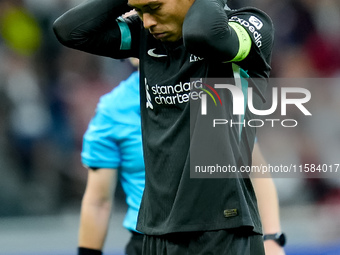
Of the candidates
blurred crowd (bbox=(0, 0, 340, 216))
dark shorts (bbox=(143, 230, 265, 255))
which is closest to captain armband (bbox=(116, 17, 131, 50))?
dark shorts (bbox=(143, 230, 265, 255))

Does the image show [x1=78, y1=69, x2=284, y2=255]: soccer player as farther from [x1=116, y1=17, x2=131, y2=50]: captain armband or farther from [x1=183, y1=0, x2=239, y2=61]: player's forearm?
[x1=183, y1=0, x2=239, y2=61]: player's forearm

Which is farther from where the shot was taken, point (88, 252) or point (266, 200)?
point (88, 252)

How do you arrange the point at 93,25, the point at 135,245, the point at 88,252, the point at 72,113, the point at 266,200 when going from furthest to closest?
the point at 72,113
the point at 88,252
the point at 135,245
the point at 266,200
the point at 93,25

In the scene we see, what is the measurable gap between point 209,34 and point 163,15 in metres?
0.19

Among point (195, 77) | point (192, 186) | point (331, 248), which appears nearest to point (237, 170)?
point (192, 186)

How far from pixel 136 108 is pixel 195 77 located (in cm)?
118

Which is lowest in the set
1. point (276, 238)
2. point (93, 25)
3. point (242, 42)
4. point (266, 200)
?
point (276, 238)

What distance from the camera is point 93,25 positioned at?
2.47 meters

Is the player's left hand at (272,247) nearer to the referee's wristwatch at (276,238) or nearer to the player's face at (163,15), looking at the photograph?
the referee's wristwatch at (276,238)

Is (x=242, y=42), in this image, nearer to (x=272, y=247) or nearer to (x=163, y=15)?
(x=163, y=15)

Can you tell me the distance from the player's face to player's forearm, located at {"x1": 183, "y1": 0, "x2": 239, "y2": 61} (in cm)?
8

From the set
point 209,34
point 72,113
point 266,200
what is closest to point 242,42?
point 209,34

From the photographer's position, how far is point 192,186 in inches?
86.3

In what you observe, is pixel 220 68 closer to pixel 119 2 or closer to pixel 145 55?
pixel 145 55
